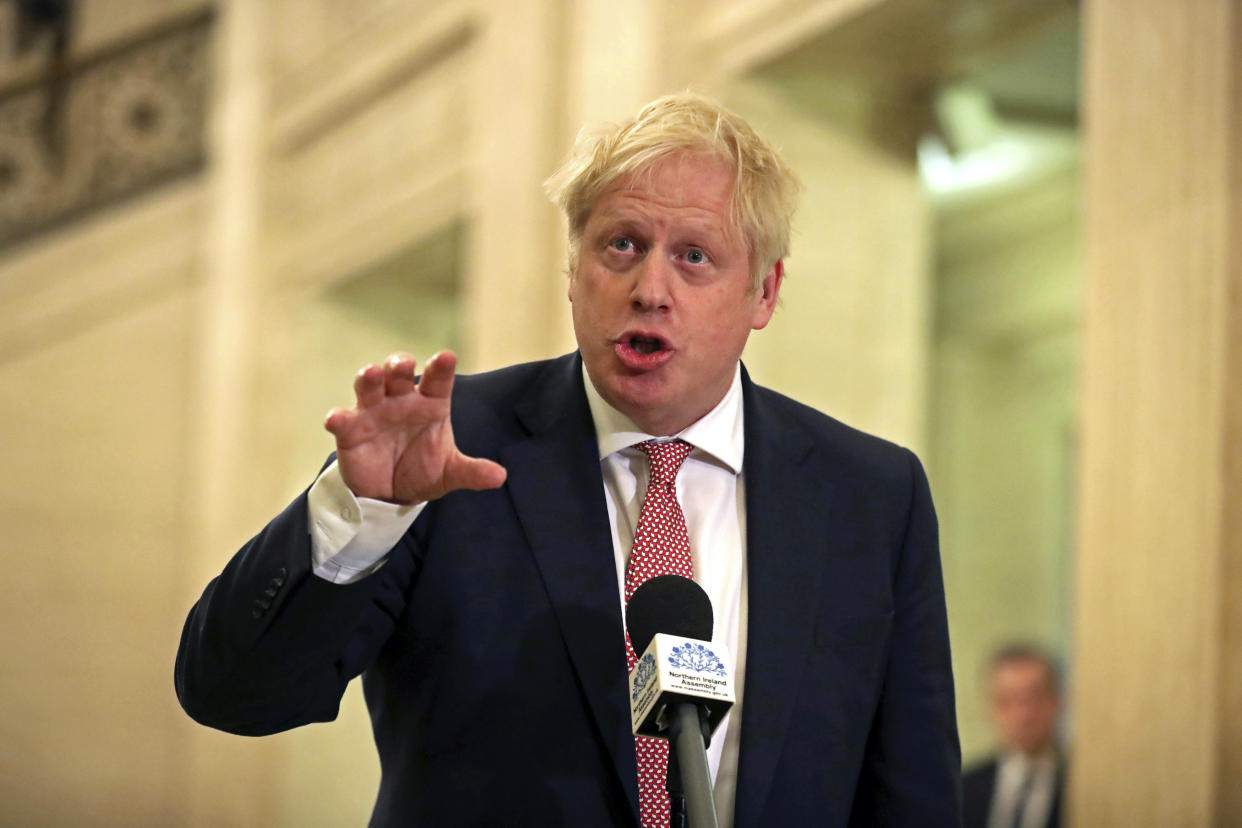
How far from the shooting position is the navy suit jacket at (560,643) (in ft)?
5.58

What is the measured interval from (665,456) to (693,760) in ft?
2.03

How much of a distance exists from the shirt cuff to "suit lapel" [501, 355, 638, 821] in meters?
0.25

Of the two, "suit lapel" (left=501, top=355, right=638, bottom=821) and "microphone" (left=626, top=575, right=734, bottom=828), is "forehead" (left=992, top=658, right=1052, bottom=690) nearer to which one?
"suit lapel" (left=501, top=355, right=638, bottom=821)

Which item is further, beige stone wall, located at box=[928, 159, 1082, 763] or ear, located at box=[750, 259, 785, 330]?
beige stone wall, located at box=[928, 159, 1082, 763]

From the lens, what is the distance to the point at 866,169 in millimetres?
5176

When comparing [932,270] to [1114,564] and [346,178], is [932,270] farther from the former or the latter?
[1114,564]

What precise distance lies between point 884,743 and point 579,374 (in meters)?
0.66

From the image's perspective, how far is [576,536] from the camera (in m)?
1.88

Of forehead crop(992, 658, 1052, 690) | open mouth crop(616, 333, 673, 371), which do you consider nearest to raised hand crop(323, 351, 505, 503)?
open mouth crop(616, 333, 673, 371)

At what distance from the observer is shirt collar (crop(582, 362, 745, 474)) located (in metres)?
2.01

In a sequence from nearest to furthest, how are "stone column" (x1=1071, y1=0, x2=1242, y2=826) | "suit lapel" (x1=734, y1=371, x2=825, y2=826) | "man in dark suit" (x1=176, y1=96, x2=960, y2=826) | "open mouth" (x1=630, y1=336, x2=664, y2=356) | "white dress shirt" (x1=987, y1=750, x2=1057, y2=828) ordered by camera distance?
"man in dark suit" (x1=176, y1=96, x2=960, y2=826), "suit lapel" (x1=734, y1=371, x2=825, y2=826), "open mouth" (x1=630, y1=336, x2=664, y2=356), "stone column" (x1=1071, y1=0, x2=1242, y2=826), "white dress shirt" (x1=987, y1=750, x2=1057, y2=828)

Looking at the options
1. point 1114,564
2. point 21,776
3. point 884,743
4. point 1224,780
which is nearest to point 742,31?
point 1114,564

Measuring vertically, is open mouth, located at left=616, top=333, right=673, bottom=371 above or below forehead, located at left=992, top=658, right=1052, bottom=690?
above

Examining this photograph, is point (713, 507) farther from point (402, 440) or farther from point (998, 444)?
point (998, 444)
